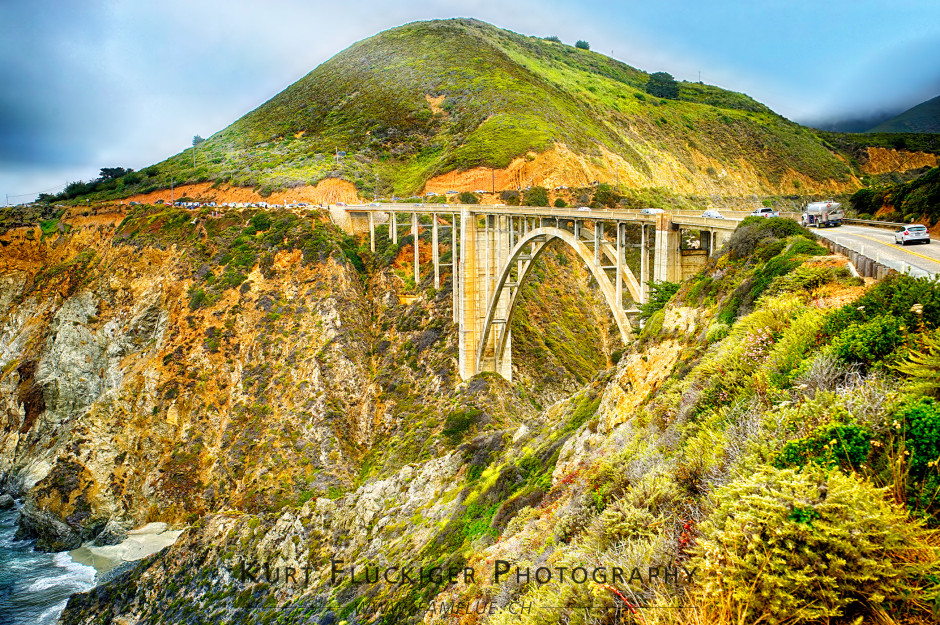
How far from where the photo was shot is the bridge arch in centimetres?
2462

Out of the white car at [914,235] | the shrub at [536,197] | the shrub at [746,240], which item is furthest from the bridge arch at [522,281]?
the shrub at [536,197]

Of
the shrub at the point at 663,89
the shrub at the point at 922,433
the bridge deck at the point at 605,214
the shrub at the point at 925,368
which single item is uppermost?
the shrub at the point at 663,89

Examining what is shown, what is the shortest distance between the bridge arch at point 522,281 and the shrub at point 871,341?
613 inches

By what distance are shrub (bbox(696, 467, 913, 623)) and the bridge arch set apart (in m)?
18.7

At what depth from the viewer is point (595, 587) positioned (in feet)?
20.9

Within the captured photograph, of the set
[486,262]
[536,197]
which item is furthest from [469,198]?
[486,262]

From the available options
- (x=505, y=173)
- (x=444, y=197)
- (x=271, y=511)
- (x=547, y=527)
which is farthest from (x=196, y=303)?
(x=547, y=527)

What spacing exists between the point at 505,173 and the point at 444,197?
6926 millimetres

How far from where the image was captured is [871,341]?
761 centimetres

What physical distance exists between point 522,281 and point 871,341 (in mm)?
31040

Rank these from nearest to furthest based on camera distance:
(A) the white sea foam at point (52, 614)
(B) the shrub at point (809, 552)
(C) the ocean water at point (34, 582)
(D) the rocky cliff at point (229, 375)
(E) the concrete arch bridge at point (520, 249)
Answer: (B) the shrub at point (809, 552) < (E) the concrete arch bridge at point (520, 249) < (A) the white sea foam at point (52, 614) < (C) the ocean water at point (34, 582) < (D) the rocky cliff at point (229, 375)

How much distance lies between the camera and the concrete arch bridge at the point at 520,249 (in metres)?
22.5

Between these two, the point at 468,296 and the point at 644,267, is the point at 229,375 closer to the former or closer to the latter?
the point at 468,296

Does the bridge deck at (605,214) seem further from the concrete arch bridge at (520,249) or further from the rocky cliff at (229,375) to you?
the rocky cliff at (229,375)
